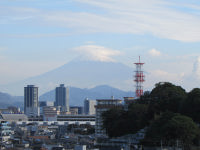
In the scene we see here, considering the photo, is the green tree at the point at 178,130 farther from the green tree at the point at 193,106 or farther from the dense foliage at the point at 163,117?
the green tree at the point at 193,106

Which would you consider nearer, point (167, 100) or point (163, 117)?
point (163, 117)

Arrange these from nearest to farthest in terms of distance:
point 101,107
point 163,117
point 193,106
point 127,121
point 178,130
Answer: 1. point 178,130
2. point 163,117
3. point 193,106
4. point 127,121
5. point 101,107

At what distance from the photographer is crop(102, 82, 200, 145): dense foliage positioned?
3978 cm

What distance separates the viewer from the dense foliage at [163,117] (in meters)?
39.8

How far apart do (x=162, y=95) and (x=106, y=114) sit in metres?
7.96

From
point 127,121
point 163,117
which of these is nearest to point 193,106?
point 163,117

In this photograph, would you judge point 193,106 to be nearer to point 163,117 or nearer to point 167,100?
point 163,117

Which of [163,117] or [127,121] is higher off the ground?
[163,117]

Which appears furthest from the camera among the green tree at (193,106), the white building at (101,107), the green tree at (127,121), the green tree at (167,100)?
the white building at (101,107)

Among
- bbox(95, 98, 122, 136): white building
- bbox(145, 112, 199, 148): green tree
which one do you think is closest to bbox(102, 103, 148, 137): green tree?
bbox(145, 112, 199, 148): green tree

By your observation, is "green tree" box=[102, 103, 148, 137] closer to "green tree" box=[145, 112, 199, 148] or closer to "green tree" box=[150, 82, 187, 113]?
"green tree" box=[150, 82, 187, 113]

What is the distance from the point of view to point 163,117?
4219 centimetres

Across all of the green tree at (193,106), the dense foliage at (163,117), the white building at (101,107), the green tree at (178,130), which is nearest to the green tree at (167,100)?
the dense foliage at (163,117)

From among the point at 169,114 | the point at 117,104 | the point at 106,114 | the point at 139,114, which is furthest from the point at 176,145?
the point at 117,104
